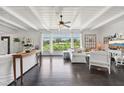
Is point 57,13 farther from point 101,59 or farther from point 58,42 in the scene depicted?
point 58,42

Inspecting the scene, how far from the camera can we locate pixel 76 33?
15.3 m

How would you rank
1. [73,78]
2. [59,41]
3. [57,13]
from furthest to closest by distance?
[59,41], [57,13], [73,78]

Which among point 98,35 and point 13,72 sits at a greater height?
point 98,35

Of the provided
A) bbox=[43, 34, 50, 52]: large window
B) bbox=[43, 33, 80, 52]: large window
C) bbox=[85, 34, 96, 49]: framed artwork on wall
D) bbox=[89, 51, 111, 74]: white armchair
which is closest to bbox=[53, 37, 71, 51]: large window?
bbox=[43, 33, 80, 52]: large window

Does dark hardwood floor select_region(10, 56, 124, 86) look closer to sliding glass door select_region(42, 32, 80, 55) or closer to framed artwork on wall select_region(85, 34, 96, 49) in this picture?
framed artwork on wall select_region(85, 34, 96, 49)

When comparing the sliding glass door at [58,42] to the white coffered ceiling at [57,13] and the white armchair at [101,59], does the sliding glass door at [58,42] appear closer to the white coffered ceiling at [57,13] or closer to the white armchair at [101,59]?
the white coffered ceiling at [57,13]

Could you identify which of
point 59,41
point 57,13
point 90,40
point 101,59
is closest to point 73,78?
point 101,59

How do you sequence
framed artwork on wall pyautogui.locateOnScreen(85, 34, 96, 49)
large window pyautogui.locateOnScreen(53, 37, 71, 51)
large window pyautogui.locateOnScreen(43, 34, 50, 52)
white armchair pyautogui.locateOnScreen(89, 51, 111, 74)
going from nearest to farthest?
white armchair pyautogui.locateOnScreen(89, 51, 111, 74), framed artwork on wall pyautogui.locateOnScreen(85, 34, 96, 49), large window pyautogui.locateOnScreen(43, 34, 50, 52), large window pyautogui.locateOnScreen(53, 37, 71, 51)

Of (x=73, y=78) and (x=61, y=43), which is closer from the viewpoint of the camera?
(x=73, y=78)

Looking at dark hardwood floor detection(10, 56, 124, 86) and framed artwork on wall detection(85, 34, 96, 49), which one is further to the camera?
framed artwork on wall detection(85, 34, 96, 49)

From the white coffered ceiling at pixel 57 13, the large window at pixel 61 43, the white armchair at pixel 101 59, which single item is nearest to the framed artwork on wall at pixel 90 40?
the large window at pixel 61 43
